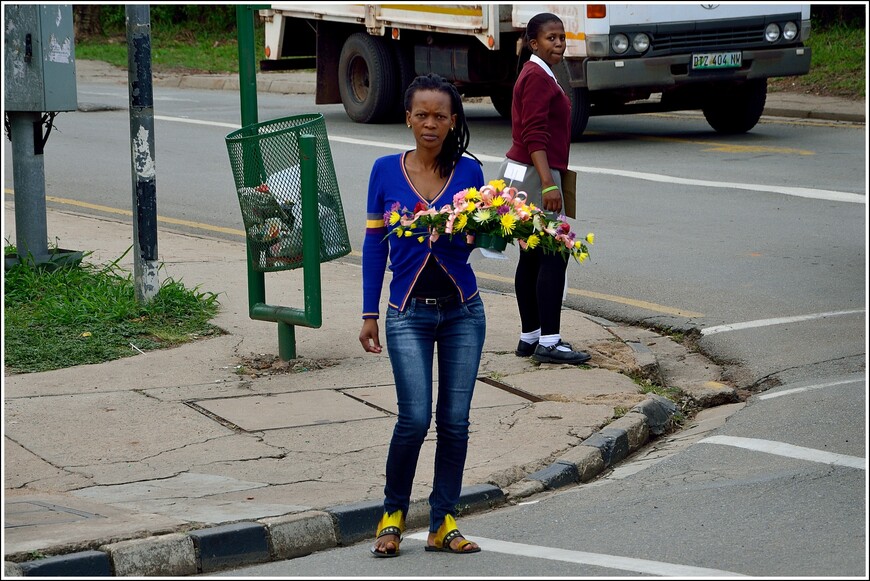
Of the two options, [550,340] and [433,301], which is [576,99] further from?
[433,301]

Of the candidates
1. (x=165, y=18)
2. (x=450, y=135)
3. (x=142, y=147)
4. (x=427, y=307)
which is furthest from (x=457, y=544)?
(x=165, y=18)

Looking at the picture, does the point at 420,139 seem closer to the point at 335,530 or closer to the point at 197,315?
the point at 335,530

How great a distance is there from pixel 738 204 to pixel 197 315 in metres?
6.14

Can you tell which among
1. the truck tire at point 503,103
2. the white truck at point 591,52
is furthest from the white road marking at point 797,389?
the truck tire at point 503,103

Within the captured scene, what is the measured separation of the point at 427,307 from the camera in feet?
Result: 16.6

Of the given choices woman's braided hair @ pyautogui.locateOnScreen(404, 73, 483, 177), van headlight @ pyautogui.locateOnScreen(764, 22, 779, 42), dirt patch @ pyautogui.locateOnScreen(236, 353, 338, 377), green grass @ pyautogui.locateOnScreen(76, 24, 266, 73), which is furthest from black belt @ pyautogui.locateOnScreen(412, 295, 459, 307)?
green grass @ pyautogui.locateOnScreen(76, 24, 266, 73)

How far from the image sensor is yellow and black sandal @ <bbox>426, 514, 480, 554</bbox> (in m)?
5.12

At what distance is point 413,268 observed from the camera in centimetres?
507

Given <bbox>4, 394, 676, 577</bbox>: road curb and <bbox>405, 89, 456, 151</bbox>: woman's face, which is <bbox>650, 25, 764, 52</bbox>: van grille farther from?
<bbox>405, 89, 456, 151</bbox>: woman's face

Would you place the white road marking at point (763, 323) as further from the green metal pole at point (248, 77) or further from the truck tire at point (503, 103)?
the truck tire at point (503, 103)

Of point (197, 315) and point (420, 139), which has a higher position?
point (420, 139)

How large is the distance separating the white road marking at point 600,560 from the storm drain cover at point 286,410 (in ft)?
5.23

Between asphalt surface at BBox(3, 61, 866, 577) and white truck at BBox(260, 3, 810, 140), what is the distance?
7424 millimetres

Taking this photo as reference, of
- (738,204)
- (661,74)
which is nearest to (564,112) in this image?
(738,204)
